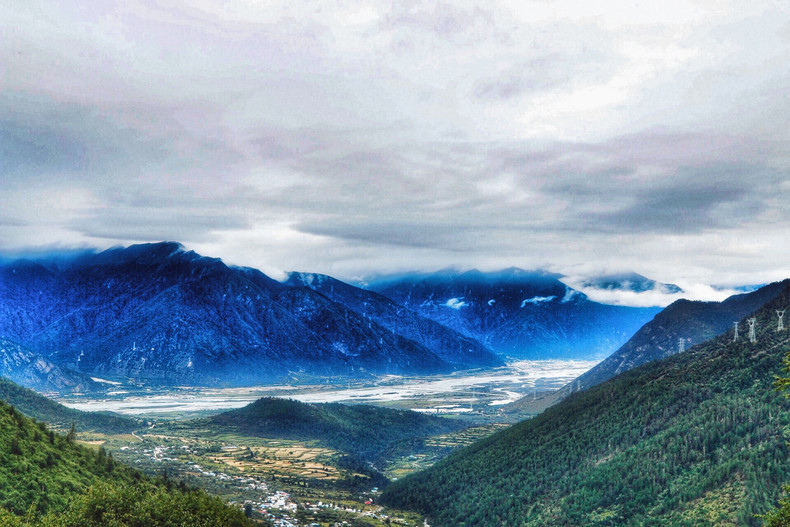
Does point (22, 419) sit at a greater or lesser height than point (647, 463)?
greater

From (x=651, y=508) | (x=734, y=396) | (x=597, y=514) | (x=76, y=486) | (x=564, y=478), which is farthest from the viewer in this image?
(x=564, y=478)

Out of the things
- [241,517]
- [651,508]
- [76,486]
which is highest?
[76,486]

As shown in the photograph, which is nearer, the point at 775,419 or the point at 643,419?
the point at 775,419

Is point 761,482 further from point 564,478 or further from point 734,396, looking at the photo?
point 564,478

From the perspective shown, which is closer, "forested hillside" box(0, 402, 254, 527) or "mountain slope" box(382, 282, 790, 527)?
"forested hillside" box(0, 402, 254, 527)

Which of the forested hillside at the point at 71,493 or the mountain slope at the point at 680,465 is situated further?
the mountain slope at the point at 680,465

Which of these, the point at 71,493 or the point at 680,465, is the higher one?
the point at 71,493

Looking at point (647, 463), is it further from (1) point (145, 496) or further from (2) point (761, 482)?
(1) point (145, 496)

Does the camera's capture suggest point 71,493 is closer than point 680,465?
Yes

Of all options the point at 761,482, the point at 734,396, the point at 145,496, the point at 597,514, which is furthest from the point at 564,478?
the point at 145,496

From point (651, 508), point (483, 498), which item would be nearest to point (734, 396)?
point (651, 508)

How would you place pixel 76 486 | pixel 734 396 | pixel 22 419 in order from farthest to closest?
pixel 734 396 → pixel 22 419 → pixel 76 486
